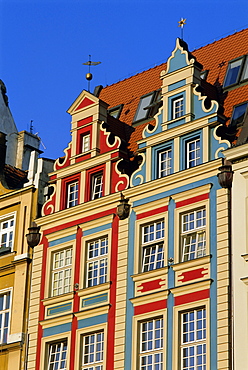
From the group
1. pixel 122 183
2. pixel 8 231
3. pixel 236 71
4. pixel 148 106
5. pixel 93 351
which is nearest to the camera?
pixel 93 351

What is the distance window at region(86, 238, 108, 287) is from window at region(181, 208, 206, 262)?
143 inches

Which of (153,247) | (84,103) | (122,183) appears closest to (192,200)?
(153,247)

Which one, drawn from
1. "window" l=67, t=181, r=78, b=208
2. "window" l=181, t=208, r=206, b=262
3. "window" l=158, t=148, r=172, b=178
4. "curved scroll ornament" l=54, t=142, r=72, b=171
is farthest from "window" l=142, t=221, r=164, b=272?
"curved scroll ornament" l=54, t=142, r=72, b=171

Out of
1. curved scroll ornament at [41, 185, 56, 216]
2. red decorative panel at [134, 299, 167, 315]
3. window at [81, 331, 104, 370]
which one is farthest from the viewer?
curved scroll ornament at [41, 185, 56, 216]

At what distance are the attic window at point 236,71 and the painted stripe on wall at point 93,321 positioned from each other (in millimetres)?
10337

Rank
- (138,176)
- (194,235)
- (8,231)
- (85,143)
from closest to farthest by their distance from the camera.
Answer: (194,235)
(138,176)
(85,143)
(8,231)

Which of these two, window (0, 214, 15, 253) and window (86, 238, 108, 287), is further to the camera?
window (0, 214, 15, 253)

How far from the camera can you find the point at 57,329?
3709 centimetres

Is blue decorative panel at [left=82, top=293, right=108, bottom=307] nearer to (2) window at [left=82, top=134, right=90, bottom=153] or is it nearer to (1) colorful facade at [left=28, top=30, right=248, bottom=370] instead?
(1) colorful facade at [left=28, top=30, right=248, bottom=370]

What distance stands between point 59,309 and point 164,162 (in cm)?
680

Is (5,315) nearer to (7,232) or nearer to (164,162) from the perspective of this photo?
(7,232)

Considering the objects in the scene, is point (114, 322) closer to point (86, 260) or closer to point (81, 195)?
point (86, 260)

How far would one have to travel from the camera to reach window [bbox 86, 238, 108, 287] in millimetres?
36844

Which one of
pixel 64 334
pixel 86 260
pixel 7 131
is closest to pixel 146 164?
pixel 86 260
